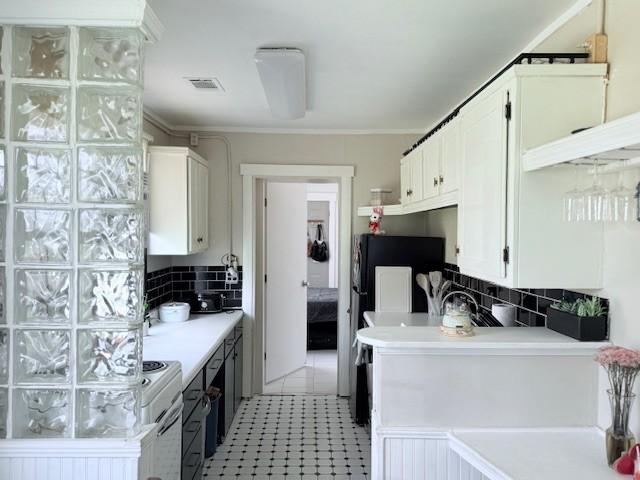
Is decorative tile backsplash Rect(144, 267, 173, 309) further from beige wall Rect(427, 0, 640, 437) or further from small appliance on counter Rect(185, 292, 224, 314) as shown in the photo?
beige wall Rect(427, 0, 640, 437)

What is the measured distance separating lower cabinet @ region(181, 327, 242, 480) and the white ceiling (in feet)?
5.69

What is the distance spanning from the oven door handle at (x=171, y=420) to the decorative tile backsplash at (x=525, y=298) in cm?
170

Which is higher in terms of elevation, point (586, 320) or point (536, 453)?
point (586, 320)

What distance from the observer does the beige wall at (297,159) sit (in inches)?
158

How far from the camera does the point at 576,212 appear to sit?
1478 millimetres

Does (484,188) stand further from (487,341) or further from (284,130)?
(284,130)

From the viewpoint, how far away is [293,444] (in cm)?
328

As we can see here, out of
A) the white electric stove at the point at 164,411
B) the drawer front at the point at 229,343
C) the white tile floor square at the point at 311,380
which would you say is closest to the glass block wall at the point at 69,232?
the white electric stove at the point at 164,411

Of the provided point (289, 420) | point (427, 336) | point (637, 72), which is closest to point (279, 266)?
point (289, 420)

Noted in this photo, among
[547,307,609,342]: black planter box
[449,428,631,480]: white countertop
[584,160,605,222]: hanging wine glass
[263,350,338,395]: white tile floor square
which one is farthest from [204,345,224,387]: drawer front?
[584,160,605,222]: hanging wine glass

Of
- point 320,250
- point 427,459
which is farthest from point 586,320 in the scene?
point 320,250

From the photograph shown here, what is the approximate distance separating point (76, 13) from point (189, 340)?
2010mm

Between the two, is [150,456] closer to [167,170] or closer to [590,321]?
[590,321]

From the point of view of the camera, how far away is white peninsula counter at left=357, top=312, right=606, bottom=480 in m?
1.74
